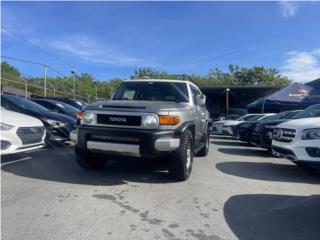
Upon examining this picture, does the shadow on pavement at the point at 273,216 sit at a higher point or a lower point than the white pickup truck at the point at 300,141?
lower

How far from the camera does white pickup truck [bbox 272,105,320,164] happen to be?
18.9ft

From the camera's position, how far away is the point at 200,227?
3564 millimetres

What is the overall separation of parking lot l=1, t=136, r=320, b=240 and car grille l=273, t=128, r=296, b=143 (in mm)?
Answer: 742

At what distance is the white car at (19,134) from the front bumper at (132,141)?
1575 mm

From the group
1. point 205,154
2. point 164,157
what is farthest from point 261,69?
point 164,157

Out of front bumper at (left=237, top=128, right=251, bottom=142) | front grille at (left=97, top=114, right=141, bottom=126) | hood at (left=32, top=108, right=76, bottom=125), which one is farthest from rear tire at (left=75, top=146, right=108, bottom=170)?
front bumper at (left=237, top=128, right=251, bottom=142)

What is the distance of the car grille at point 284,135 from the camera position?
247 inches

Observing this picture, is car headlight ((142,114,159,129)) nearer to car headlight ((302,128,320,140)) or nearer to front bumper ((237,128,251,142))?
car headlight ((302,128,320,140))

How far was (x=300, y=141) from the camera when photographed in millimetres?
5984

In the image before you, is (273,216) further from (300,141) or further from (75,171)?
(75,171)

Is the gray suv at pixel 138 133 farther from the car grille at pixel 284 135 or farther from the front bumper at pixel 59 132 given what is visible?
the front bumper at pixel 59 132

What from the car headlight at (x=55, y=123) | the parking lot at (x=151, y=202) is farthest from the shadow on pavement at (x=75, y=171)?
the car headlight at (x=55, y=123)

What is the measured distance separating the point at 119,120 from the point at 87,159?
3.92 feet

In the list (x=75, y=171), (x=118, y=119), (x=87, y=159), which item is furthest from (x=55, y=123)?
(x=118, y=119)
